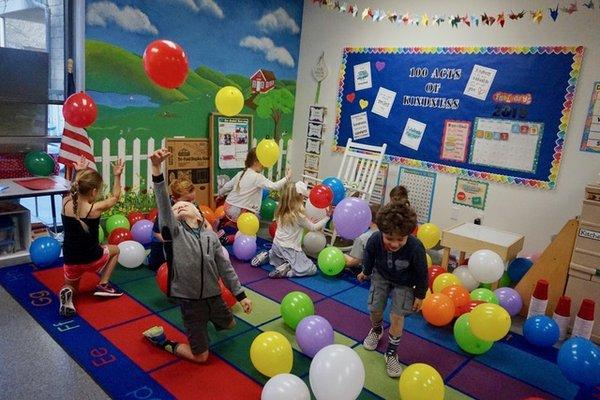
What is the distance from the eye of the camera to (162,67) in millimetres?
3246

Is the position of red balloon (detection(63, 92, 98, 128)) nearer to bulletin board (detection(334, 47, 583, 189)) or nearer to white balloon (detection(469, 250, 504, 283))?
bulletin board (detection(334, 47, 583, 189))

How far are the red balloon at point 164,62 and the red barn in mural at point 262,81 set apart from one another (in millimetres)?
2425

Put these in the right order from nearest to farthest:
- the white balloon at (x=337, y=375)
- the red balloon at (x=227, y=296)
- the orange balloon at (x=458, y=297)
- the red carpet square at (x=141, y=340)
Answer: the white balloon at (x=337, y=375) → the red carpet square at (x=141, y=340) → the red balloon at (x=227, y=296) → the orange balloon at (x=458, y=297)

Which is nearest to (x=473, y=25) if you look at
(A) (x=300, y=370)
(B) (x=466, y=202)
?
(B) (x=466, y=202)

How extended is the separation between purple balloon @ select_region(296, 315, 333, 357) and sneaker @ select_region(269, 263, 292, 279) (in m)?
1.22

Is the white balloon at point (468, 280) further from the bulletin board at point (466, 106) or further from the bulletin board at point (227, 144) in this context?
the bulletin board at point (227, 144)

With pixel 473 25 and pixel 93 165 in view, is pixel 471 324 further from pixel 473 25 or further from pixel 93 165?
pixel 93 165

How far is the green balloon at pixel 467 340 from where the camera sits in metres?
2.86

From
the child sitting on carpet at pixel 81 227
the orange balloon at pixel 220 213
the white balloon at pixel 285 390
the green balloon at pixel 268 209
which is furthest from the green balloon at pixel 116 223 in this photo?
the white balloon at pixel 285 390

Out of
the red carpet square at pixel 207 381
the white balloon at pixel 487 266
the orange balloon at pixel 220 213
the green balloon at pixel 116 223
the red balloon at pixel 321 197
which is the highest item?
the red balloon at pixel 321 197

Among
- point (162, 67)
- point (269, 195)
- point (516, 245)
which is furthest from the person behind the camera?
point (269, 195)

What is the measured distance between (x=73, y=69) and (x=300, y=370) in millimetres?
3616

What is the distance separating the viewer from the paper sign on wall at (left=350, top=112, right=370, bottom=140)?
5535 mm

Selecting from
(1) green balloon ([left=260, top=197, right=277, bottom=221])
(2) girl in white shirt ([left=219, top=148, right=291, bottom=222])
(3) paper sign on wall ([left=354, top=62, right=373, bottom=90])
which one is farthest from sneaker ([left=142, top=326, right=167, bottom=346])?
(3) paper sign on wall ([left=354, top=62, right=373, bottom=90])
